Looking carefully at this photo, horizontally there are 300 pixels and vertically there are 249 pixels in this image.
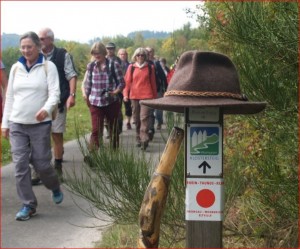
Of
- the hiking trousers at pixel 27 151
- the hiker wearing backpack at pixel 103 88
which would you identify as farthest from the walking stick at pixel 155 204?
the hiker wearing backpack at pixel 103 88

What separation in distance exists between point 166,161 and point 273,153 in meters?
0.82

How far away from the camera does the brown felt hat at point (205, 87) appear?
2.29 metres

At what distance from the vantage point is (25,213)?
223 inches

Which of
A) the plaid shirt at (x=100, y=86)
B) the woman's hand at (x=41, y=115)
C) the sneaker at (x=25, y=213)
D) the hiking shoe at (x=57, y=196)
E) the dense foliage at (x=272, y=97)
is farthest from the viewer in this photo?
the plaid shirt at (x=100, y=86)

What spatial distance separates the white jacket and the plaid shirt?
2.21m

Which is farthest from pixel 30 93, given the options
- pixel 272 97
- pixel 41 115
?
pixel 272 97

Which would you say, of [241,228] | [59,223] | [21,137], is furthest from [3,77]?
[241,228]

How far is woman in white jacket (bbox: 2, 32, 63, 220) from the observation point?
5637 millimetres

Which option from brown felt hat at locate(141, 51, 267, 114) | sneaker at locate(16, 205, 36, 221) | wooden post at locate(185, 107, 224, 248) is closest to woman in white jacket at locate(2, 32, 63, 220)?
sneaker at locate(16, 205, 36, 221)

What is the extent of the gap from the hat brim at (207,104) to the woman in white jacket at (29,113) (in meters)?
3.35

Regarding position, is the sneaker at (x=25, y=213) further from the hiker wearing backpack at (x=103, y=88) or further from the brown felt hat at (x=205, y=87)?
the brown felt hat at (x=205, y=87)

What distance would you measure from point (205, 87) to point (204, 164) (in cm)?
30

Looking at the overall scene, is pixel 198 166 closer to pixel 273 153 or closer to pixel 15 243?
pixel 273 153

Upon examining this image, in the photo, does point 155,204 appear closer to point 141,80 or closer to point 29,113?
point 29,113
